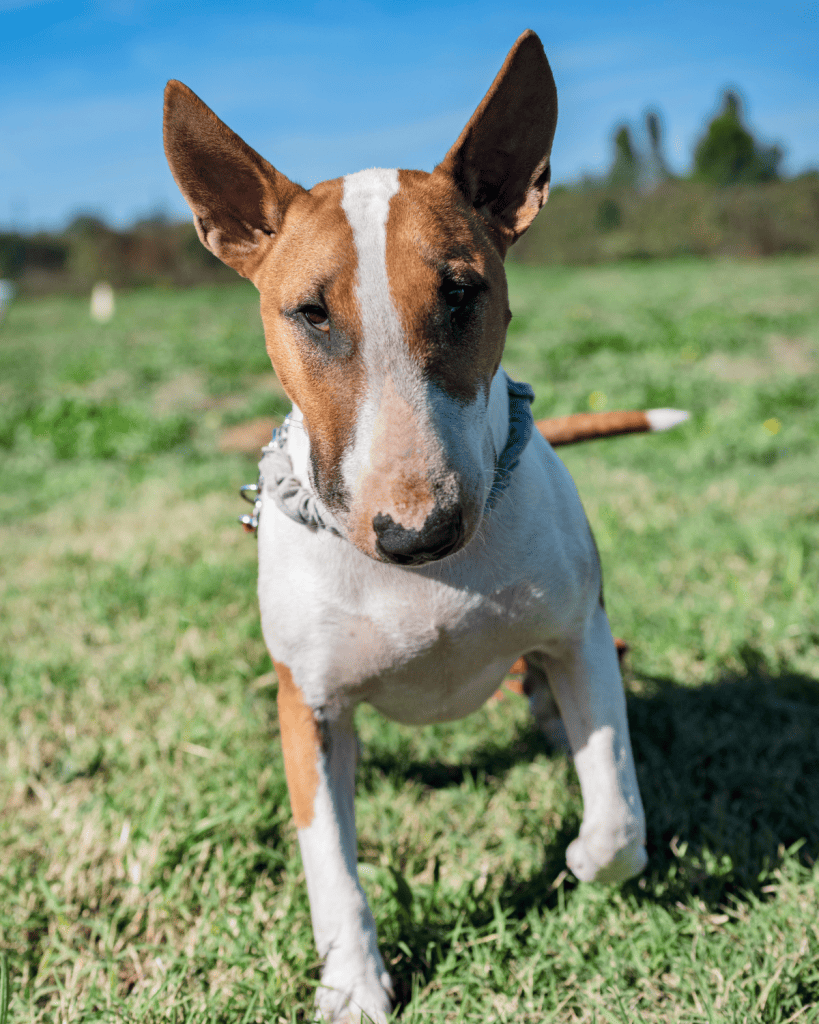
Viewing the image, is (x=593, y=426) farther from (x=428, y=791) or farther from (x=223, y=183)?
(x=223, y=183)

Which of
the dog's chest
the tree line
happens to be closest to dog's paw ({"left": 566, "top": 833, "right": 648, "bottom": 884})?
the dog's chest

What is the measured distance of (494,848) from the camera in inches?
83.3

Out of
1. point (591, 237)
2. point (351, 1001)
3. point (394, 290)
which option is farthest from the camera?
point (591, 237)

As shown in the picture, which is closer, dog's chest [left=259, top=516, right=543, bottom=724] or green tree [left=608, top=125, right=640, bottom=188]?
dog's chest [left=259, top=516, right=543, bottom=724]

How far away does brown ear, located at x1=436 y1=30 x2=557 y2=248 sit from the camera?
1.55 metres

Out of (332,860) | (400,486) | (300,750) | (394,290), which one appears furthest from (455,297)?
(332,860)

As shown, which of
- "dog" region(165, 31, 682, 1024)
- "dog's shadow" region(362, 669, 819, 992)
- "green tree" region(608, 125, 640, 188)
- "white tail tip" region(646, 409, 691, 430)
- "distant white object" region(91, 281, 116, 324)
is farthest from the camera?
"green tree" region(608, 125, 640, 188)

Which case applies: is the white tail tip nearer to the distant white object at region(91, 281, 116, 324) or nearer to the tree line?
the distant white object at region(91, 281, 116, 324)

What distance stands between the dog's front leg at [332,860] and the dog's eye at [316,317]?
719 millimetres

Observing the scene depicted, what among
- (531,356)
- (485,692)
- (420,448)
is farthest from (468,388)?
(531,356)

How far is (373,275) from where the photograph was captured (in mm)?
1387

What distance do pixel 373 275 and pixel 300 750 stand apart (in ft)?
3.22

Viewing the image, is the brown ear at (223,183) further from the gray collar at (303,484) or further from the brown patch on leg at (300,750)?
the brown patch on leg at (300,750)

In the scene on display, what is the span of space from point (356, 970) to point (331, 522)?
895 millimetres
